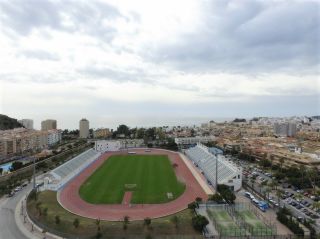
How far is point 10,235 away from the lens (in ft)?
70.1

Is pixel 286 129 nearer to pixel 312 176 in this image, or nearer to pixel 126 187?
pixel 312 176

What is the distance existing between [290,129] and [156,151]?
6802 centimetres

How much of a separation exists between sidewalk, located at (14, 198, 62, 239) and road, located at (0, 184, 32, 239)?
275mm

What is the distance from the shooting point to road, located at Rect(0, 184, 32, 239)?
2143 cm

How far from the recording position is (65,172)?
3750 centimetres

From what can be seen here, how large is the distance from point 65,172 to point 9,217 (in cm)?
1268

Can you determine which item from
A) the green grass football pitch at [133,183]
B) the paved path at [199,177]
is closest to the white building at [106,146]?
the green grass football pitch at [133,183]

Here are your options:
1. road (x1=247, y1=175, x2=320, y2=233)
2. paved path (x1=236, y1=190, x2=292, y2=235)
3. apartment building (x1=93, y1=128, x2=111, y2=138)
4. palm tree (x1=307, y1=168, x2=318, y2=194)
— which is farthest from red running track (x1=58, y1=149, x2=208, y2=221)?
apartment building (x1=93, y1=128, x2=111, y2=138)

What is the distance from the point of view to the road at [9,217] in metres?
21.4

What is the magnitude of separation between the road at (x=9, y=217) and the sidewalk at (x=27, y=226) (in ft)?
0.90

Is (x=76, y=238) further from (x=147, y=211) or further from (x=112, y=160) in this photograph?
(x=112, y=160)

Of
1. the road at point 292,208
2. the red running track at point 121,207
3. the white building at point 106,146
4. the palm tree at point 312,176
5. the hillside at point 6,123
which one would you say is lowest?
the road at point 292,208

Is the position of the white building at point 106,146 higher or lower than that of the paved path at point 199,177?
higher

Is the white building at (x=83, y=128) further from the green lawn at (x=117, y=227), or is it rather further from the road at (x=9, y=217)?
the green lawn at (x=117, y=227)
